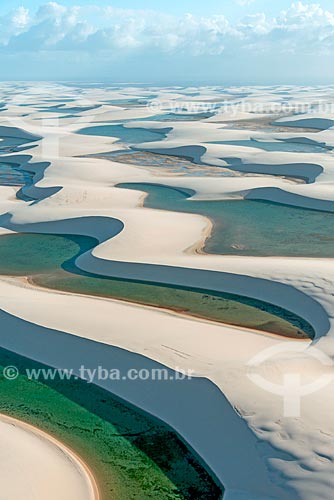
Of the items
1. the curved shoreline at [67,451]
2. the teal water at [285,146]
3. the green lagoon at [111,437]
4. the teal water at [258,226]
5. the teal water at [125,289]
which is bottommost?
the green lagoon at [111,437]

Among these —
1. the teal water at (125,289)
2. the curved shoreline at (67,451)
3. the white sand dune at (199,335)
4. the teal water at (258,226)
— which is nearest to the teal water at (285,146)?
the white sand dune at (199,335)

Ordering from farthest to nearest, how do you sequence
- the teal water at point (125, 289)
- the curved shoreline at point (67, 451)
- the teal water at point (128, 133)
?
1. the teal water at point (128, 133)
2. the teal water at point (125, 289)
3. the curved shoreline at point (67, 451)

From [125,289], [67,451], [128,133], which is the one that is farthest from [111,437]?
[128,133]

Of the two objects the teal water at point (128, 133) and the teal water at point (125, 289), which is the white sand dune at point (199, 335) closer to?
the teal water at point (125, 289)

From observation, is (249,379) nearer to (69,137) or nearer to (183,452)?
(183,452)

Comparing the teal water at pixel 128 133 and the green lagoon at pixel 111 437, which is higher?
the teal water at pixel 128 133

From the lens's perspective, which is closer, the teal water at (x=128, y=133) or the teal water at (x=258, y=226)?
the teal water at (x=258, y=226)

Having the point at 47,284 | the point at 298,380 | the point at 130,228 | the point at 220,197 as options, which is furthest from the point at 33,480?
the point at 220,197

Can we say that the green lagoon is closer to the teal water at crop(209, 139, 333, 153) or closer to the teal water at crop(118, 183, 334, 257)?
the teal water at crop(118, 183, 334, 257)

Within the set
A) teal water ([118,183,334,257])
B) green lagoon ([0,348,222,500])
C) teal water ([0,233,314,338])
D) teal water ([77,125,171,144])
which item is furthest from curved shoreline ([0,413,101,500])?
teal water ([77,125,171,144])
